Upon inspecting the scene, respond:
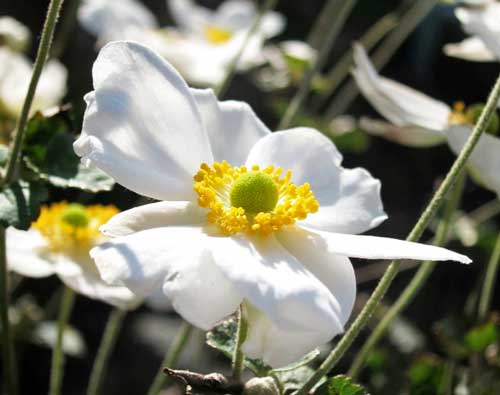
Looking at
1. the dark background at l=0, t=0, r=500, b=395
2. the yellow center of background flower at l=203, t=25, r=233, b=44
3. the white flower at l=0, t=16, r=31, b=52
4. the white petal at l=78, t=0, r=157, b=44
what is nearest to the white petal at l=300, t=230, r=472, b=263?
the dark background at l=0, t=0, r=500, b=395

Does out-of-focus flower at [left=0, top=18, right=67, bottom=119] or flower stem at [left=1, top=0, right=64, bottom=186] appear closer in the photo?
flower stem at [left=1, top=0, right=64, bottom=186]

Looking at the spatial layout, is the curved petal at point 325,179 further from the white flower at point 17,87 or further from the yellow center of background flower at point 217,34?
the yellow center of background flower at point 217,34

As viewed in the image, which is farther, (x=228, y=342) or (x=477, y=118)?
(x=477, y=118)

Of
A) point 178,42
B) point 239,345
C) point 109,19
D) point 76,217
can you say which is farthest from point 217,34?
point 239,345

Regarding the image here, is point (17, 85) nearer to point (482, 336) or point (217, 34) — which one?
point (217, 34)

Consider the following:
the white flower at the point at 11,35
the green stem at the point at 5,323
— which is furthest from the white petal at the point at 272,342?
the white flower at the point at 11,35

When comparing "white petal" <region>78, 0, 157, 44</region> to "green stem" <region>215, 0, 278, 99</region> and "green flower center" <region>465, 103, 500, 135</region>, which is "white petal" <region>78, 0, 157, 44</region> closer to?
"green stem" <region>215, 0, 278, 99</region>
